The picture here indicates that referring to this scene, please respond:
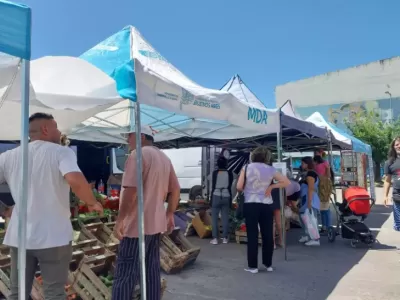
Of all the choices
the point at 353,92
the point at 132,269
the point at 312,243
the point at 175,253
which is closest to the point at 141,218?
the point at 132,269

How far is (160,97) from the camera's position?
376 cm

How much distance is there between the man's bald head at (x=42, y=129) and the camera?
8.82ft

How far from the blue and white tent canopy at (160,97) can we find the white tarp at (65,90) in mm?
225

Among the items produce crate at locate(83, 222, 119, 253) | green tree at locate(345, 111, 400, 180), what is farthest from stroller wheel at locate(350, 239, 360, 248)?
green tree at locate(345, 111, 400, 180)

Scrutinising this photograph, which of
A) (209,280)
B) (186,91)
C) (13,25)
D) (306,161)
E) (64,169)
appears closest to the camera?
(13,25)

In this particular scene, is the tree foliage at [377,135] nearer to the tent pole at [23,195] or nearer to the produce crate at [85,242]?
the produce crate at [85,242]

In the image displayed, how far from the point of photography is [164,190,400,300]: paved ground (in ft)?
15.0

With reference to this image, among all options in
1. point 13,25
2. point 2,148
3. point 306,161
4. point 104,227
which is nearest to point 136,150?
point 13,25

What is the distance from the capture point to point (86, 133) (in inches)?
315

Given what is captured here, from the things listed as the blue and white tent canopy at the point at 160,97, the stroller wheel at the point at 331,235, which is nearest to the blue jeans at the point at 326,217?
the stroller wheel at the point at 331,235

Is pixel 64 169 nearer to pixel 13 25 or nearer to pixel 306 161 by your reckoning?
pixel 13 25

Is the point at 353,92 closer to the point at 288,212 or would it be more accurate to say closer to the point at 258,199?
the point at 288,212

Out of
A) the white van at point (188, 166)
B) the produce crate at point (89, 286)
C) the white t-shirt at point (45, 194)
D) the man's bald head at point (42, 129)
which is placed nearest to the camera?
the white t-shirt at point (45, 194)

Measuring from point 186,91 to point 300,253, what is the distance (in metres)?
3.96
